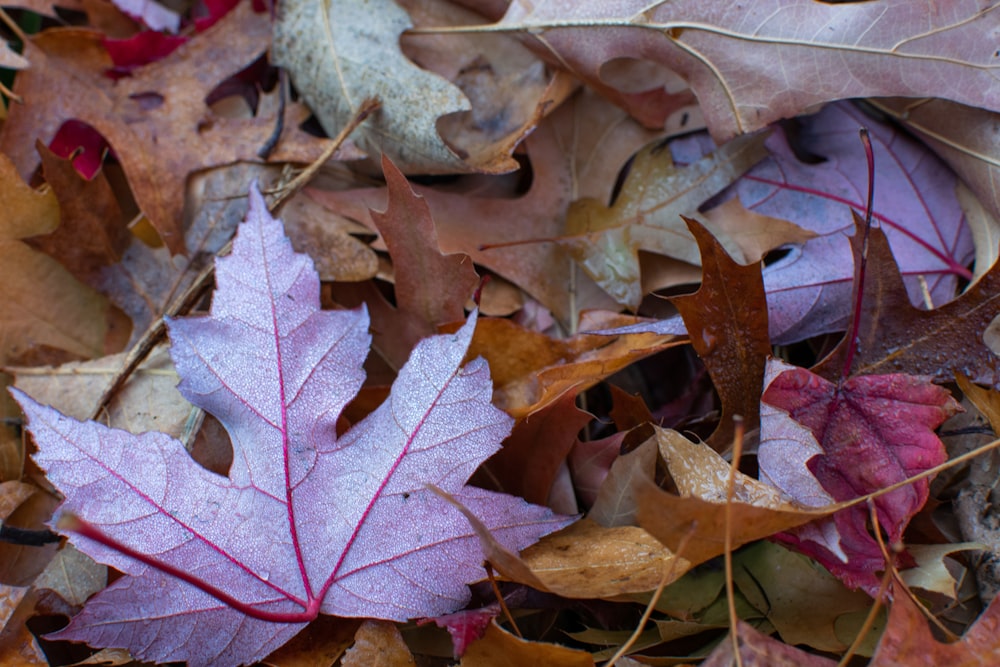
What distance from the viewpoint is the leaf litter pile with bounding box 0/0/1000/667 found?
0.72m

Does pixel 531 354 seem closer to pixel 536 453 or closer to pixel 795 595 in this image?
pixel 536 453

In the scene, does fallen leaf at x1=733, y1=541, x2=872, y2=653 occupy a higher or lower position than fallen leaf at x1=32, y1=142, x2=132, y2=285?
lower

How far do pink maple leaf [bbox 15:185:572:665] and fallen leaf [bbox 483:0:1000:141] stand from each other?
469 mm

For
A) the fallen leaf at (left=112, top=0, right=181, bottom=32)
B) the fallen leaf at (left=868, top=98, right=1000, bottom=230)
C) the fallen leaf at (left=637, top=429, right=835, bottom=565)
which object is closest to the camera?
the fallen leaf at (left=637, top=429, right=835, bottom=565)

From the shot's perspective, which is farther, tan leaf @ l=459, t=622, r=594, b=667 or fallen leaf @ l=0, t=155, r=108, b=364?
fallen leaf @ l=0, t=155, r=108, b=364

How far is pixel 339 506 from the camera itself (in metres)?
0.75

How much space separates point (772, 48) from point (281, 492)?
770 millimetres

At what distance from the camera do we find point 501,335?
0.85 meters

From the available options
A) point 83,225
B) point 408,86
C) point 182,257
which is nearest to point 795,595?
point 408,86

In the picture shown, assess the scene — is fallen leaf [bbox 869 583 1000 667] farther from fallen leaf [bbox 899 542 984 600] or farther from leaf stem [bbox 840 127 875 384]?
leaf stem [bbox 840 127 875 384]

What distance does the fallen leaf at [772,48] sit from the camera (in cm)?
86

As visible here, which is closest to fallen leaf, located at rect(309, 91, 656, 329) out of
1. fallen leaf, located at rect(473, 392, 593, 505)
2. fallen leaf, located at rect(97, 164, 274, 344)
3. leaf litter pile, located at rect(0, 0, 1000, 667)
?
leaf litter pile, located at rect(0, 0, 1000, 667)

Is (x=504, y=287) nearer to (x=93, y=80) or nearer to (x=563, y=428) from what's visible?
(x=563, y=428)

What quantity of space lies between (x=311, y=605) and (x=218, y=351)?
28cm
